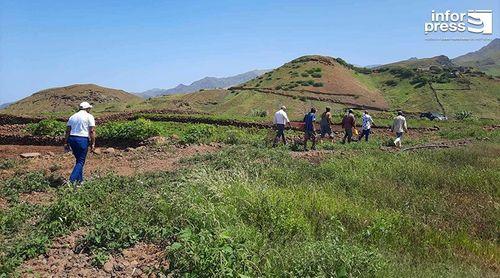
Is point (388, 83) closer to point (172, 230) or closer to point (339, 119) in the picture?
point (339, 119)

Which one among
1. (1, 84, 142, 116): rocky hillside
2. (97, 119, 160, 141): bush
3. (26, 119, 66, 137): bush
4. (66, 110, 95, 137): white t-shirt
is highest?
(1, 84, 142, 116): rocky hillside

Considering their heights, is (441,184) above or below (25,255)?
below

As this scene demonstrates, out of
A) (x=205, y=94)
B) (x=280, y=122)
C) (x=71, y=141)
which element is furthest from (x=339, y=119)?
(x=205, y=94)

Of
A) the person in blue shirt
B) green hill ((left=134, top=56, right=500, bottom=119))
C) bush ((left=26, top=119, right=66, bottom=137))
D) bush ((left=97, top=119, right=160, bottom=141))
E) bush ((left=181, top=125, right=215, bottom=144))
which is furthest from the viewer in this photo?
green hill ((left=134, top=56, right=500, bottom=119))

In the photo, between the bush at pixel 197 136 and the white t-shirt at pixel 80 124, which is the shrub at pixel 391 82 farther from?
the white t-shirt at pixel 80 124

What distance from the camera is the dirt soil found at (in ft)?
16.0

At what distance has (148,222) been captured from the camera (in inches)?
232

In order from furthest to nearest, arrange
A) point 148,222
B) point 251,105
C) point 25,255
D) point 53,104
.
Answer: point 53,104 → point 251,105 → point 148,222 → point 25,255

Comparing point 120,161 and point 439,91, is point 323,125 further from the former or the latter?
point 439,91

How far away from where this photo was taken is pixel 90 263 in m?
5.07

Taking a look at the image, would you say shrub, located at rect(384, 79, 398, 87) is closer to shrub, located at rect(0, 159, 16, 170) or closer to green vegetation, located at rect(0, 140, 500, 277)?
green vegetation, located at rect(0, 140, 500, 277)

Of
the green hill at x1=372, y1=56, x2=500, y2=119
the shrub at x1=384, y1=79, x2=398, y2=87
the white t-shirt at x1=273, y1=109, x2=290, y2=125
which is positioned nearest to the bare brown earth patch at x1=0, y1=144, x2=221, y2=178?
the white t-shirt at x1=273, y1=109, x2=290, y2=125

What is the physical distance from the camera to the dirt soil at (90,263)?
192 inches

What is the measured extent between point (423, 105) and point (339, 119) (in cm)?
2478
